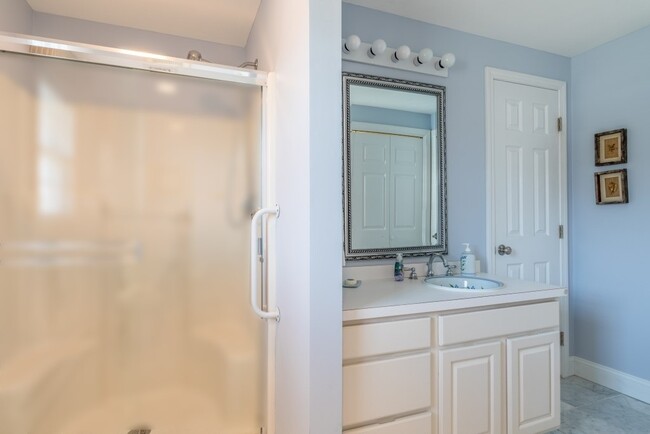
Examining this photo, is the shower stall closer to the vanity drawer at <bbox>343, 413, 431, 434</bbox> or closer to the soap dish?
the soap dish

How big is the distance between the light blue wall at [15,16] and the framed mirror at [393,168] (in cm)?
168

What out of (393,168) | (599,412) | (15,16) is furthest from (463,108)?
(15,16)

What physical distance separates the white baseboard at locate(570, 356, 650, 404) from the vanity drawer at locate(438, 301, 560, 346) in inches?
48.1

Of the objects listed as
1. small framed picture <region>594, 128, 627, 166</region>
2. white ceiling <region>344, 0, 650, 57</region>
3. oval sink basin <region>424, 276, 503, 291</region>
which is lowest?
oval sink basin <region>424, 276, 503, 291</region>

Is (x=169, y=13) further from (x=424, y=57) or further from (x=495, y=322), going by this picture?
(x=495, y=322)

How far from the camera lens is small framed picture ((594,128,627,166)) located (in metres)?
2.40

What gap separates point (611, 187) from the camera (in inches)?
97.3

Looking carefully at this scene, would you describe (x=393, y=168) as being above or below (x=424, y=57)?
below

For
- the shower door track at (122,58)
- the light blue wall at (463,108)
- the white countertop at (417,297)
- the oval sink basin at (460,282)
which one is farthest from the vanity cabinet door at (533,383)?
the shower door track at (122,58)

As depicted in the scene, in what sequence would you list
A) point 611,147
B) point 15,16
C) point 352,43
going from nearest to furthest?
1. point 15,16
2. point 352,43
3. point 611,147

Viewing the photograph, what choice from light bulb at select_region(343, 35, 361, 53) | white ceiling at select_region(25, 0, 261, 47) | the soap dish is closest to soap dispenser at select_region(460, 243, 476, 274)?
the soap dish

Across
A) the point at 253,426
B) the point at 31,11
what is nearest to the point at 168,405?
the point at 253,426

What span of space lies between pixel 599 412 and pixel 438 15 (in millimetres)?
2688

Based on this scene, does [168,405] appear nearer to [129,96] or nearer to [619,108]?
[129,96]
